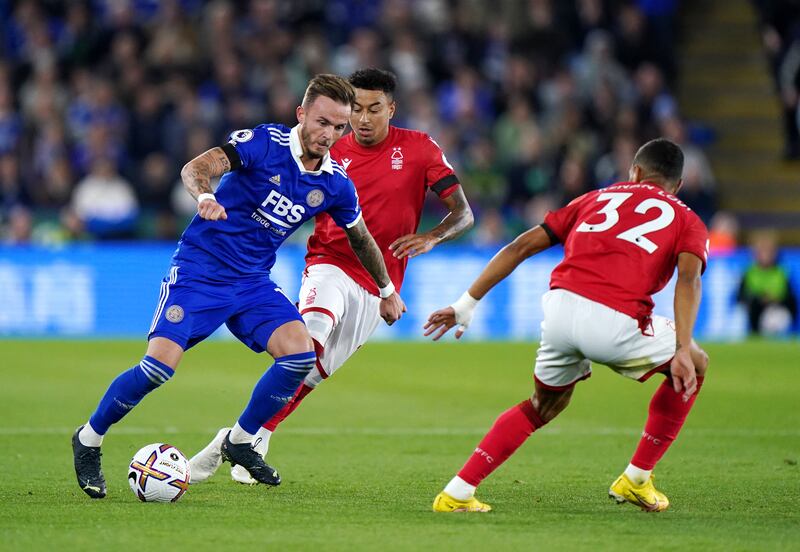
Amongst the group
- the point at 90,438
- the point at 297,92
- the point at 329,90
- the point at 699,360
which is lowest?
the point at 297,92

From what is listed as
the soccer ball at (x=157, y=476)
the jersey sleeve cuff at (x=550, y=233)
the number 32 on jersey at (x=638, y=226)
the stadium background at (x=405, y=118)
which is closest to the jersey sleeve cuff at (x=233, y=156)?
the soccer ball at (x=157, y=476)

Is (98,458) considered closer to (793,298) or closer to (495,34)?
(793,298)

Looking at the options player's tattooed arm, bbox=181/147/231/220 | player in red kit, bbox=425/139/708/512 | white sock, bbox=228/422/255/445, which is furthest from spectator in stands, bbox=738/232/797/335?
player's tattooed arm, bbox=181/147/231/220

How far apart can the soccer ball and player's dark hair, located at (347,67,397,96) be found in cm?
271

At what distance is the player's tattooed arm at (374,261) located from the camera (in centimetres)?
744

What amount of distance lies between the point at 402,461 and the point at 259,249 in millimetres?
1919

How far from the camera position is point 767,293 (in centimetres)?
1736

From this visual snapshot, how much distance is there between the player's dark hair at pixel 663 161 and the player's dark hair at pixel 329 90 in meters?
1.56

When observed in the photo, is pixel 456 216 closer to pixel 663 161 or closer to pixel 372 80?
pixel 372 80

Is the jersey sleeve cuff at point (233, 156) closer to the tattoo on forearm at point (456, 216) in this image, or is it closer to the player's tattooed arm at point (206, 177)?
the player's tattooed arm at point (206, 177)

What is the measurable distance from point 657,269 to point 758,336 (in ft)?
38.2

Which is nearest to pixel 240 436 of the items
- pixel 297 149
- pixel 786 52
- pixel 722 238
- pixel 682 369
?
pixel 297 149

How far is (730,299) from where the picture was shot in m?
17.8

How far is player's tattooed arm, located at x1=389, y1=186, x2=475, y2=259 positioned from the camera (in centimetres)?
791
